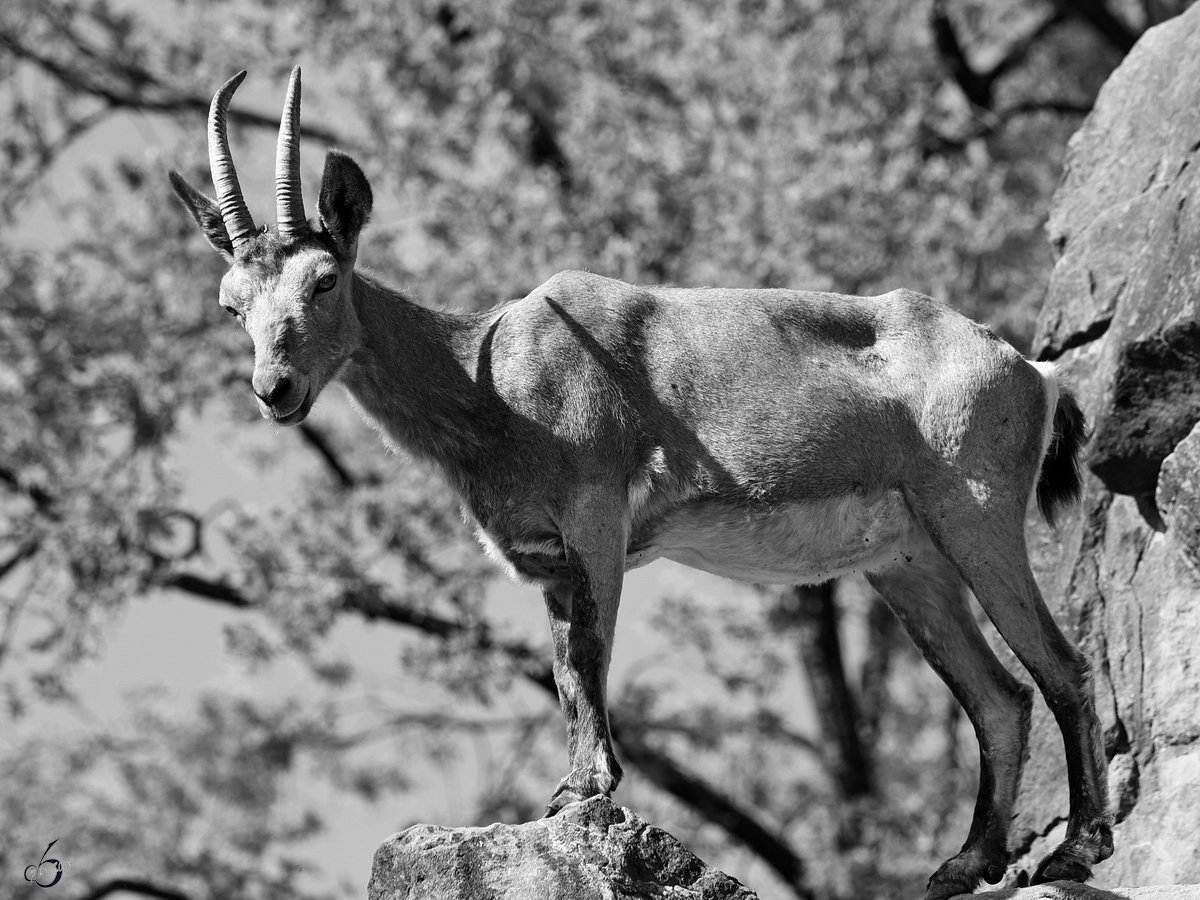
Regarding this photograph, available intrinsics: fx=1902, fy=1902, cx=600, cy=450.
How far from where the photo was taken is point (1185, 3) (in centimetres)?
2070

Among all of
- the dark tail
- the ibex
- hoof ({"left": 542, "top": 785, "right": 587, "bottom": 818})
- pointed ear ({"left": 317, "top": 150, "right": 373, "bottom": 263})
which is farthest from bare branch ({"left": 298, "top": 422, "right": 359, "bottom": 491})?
hoof ({"left": 542, "top": 785, "right": 587, "bottom": 818})

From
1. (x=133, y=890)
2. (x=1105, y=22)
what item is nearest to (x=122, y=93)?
(x=133, y=890)

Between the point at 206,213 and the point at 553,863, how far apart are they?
3467 millimetres

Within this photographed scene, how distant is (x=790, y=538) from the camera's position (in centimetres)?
844

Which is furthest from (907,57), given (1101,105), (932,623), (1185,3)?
(932,623)

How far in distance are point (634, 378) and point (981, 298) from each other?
32.7ft

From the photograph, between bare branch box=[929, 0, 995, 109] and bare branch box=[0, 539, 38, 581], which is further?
bare branch box=[929, 0, 995, 109]

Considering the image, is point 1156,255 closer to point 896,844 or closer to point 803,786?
point 896,844

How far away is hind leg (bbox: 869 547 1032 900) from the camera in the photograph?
27.7 ft

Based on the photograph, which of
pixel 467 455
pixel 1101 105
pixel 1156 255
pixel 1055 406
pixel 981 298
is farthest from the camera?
pixel 981 298

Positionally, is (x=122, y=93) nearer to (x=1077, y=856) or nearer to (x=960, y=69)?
(x=960, y=69)

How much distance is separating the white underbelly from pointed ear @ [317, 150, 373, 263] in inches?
76.2

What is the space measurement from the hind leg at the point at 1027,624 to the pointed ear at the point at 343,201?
2.89 m

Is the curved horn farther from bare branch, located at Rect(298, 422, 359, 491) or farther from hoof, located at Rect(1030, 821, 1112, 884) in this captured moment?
bare branch, located at Rect(298, 422, 359, 491)
